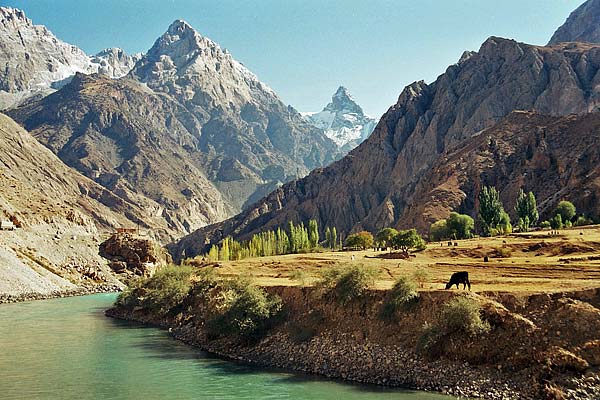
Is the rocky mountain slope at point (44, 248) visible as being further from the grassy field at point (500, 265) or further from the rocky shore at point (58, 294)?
the grassy field at point (500, 265)

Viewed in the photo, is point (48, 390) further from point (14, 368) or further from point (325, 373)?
point (325, 373)

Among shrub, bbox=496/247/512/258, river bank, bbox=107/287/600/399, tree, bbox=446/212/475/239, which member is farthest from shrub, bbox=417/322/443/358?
tree, bbox=446/212/475/239

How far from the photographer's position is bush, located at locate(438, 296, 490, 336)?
128 ft

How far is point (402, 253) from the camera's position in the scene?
86.0 metres

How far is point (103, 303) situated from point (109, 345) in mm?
51113

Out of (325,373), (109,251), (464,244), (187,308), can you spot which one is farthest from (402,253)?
(109,251)

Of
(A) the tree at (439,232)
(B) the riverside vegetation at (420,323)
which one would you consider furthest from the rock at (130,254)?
(B) the riverside vegetation at (420,323)

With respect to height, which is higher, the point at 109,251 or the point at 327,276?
the point at 109,251

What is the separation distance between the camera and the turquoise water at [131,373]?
1553 inches

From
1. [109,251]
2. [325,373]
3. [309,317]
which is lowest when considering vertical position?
[325,373]

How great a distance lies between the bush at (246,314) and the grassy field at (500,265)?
5.24m

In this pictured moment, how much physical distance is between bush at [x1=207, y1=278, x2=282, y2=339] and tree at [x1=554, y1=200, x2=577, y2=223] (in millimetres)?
83884

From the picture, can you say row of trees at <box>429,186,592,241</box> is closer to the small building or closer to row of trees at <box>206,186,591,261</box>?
row of trees at <box>206,186,591,261</box>

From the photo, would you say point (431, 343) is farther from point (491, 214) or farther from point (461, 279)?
point (491, 214)
